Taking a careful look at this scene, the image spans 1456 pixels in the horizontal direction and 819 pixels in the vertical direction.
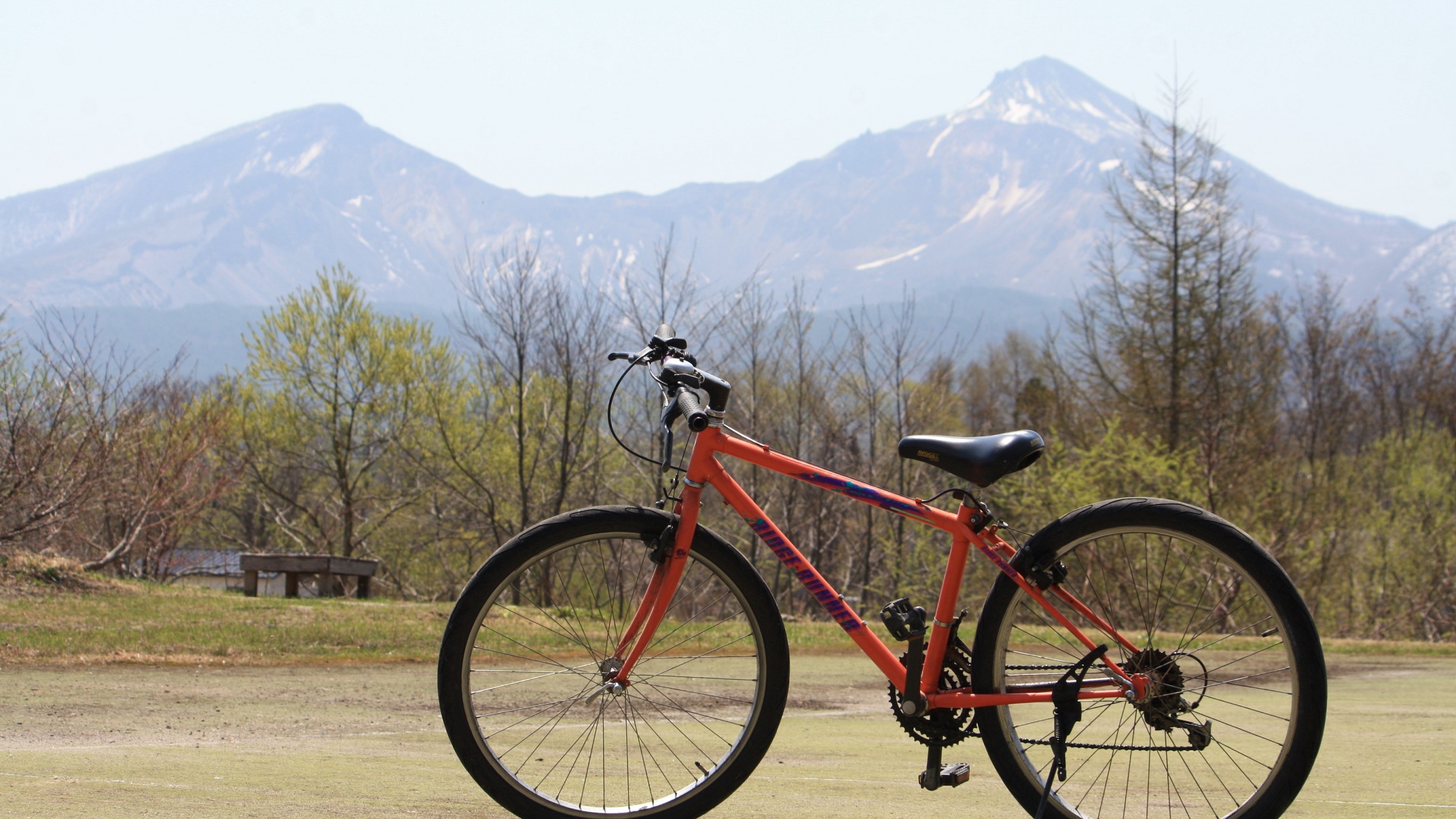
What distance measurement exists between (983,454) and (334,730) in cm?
396

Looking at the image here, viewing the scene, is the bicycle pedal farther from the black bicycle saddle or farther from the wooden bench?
the wooden bench

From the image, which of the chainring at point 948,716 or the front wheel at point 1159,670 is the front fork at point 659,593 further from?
the front wheel at point 1159,670

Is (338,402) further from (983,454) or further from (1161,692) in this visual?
(1161,692)

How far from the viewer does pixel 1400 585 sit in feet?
73.1

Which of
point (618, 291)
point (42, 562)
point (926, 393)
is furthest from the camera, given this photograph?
point (926, 393)

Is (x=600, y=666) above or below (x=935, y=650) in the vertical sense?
below

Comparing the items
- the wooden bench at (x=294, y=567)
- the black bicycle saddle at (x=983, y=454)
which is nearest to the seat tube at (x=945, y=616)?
the black bicycle saddle at (x=983, y=454)

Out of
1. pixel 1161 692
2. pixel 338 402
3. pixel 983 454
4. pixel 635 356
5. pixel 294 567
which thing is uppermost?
pixel 338 402

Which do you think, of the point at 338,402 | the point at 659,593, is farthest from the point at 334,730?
the point at 338,402

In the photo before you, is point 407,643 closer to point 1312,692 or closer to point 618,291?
point 1312,692

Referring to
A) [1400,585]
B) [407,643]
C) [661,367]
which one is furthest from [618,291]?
[661,367]

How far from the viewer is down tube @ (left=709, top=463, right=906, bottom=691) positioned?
3.09 m

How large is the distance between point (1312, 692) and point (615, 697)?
5.72 ft

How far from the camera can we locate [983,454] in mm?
2943
